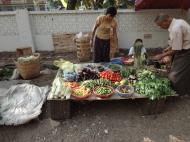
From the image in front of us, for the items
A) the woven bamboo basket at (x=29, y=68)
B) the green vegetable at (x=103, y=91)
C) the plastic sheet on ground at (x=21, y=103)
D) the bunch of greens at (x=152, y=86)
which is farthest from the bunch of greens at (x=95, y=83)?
the woven bamboo basket at (x=29, y=68)

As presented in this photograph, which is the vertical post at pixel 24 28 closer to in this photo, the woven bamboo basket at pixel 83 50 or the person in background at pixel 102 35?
the woven bamboo basket at pixel 83 50

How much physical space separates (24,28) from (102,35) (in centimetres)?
361

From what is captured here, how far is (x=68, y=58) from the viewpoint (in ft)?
28.7

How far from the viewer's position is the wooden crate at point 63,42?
29.6 feet

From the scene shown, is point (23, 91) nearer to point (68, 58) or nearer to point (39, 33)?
point (68, 58)

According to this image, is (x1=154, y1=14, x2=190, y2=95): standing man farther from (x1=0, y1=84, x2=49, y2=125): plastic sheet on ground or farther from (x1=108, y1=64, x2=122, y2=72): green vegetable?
(x1=0, y1=84, x2=49, y2=125): plastic sheet on ground

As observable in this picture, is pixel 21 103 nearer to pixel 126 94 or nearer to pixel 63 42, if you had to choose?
pixel 126 94

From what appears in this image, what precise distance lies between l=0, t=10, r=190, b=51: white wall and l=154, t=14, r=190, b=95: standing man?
11.7 ft

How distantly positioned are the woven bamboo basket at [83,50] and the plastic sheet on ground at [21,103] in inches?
103

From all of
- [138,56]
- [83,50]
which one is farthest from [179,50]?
[83,50]

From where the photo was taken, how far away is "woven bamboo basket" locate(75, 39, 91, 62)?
A: 8.25 meters

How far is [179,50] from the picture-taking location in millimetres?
5230

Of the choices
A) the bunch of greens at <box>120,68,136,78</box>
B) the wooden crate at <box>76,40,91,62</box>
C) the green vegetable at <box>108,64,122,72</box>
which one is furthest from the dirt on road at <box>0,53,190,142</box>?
the wooden crate at <box>76,40,91,62</box>

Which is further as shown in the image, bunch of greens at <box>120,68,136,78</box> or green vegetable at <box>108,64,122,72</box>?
green vegetable at <box>108,64,122,72</box>
